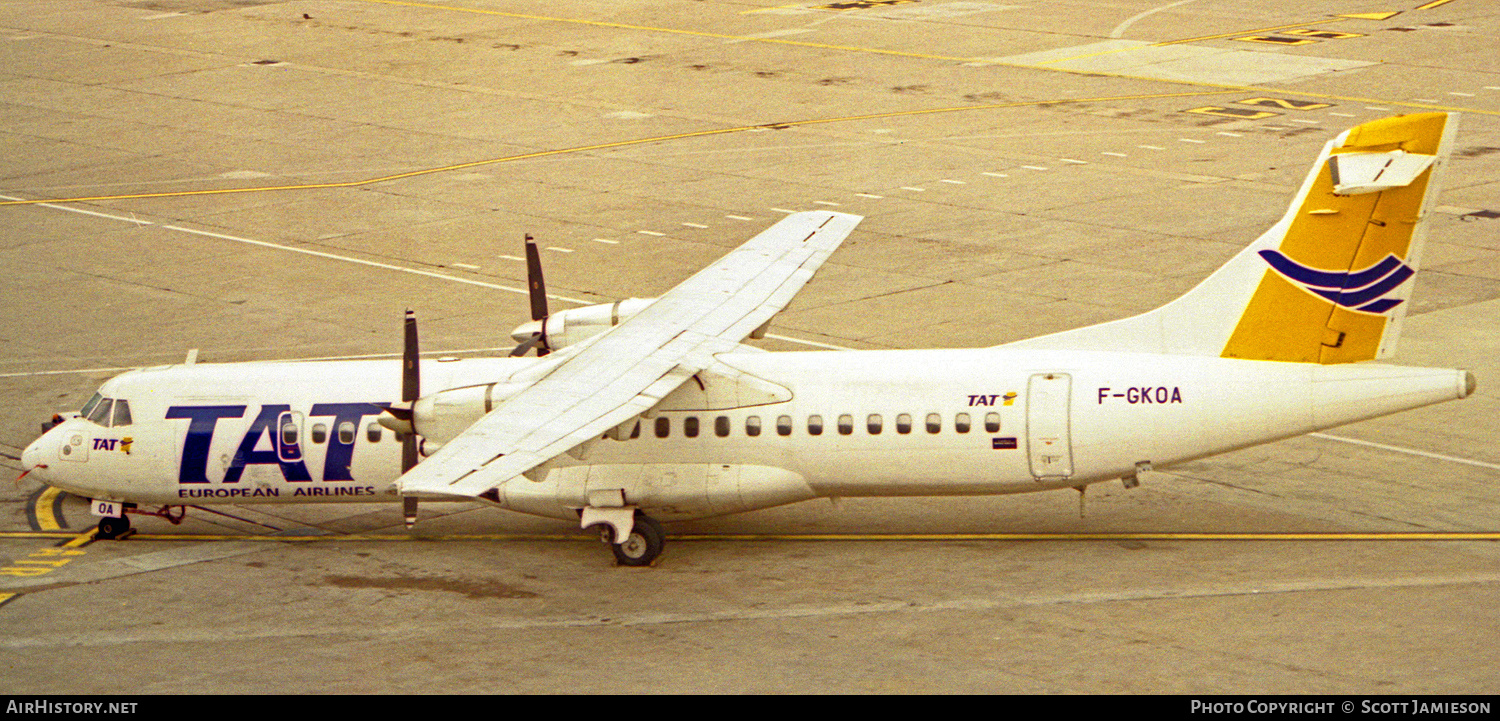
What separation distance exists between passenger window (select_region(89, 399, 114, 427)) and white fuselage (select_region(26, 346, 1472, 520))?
0.13 meters

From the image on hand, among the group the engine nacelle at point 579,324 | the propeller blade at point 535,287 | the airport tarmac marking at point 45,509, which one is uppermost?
the propeller blade at point 535,287

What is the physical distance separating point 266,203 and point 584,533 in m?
30.0

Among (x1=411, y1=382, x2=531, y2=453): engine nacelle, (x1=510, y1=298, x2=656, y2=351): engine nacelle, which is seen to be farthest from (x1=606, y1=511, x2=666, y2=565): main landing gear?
(x1=510, y1=298, x2=656, y2=351): engine nacelle

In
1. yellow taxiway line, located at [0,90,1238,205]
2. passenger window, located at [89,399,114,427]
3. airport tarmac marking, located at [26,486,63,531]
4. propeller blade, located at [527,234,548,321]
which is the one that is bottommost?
airport tarmac marking, located at [26,486,63,531]

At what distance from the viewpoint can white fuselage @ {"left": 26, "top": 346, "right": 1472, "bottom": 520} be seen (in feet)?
91.8

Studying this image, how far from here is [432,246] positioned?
2025 inches

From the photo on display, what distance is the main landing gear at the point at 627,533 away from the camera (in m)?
28.9

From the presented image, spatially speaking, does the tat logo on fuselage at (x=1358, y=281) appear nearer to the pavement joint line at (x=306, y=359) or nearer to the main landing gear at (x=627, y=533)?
the main landing gear at (x=627, y=533)

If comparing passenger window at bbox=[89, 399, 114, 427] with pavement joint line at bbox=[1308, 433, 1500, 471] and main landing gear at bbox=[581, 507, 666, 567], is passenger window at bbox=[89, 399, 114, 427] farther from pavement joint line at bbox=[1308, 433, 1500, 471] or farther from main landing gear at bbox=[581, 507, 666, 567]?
pavement joint line at bbox=[1308, 433, 1500, 471]

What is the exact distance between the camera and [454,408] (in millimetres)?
27266

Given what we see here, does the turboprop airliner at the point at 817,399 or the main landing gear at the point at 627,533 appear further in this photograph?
the main landing gear at the point at 627,533

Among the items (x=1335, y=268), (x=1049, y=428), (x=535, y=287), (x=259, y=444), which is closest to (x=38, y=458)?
(x=259, y=444)

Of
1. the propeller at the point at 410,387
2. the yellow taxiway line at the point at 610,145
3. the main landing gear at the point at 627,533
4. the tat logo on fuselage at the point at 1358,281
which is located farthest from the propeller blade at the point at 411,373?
the yellow taxiway line at the point at 610,145

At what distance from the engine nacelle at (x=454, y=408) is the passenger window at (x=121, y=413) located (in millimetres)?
6873
